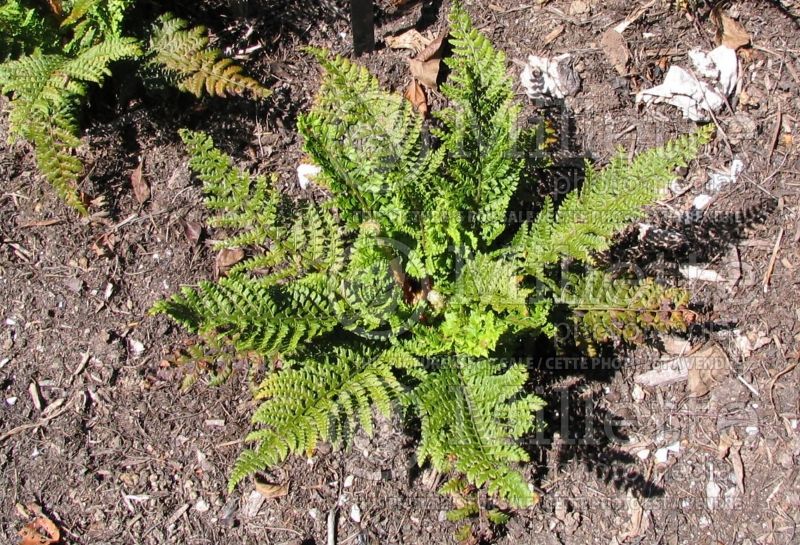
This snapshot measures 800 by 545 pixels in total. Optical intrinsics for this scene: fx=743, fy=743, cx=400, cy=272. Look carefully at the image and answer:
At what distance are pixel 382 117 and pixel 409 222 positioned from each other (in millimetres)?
406

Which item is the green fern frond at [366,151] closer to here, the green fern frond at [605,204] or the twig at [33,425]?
the green fern frond at [605,204]

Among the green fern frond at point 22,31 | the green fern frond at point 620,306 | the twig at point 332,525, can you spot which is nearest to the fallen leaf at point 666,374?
the green fern frond at point 620,306

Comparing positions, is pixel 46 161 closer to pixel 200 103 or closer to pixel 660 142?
pixel 200 103

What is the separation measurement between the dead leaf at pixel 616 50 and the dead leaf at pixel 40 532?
3.02m

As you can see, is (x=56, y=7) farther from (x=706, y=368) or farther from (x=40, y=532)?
(x=706, y=368)

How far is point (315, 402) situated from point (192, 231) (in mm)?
1198

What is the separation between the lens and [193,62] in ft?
9.82

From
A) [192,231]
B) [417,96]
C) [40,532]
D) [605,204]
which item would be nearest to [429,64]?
[417,96]

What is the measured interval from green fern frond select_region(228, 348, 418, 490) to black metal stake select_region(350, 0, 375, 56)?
4.71ft

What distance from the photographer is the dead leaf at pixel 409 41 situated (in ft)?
11.0

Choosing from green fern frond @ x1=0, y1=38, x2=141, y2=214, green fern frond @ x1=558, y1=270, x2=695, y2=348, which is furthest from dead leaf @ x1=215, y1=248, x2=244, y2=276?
green fern frond @ x1=558, y1=270, x2=695, y2=348

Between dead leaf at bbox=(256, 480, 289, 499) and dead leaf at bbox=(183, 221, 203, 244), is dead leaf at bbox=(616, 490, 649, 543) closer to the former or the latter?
dead leaf at bbox=(256, 480, 289, 499)

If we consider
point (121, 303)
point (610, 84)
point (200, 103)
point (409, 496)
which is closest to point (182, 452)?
point (121, 303)

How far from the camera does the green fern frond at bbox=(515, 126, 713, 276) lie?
8.24ft
